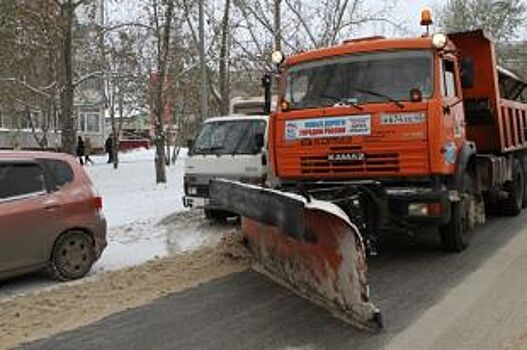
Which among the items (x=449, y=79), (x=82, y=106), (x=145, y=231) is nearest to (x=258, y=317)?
(x=449, y=79)

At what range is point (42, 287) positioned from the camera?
30.6ft

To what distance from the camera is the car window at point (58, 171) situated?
31.8ft

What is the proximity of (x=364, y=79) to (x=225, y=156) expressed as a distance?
458cm

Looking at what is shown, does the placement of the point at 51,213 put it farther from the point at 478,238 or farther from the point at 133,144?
the point at 133,144

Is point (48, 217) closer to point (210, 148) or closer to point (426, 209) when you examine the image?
point (426, 209)

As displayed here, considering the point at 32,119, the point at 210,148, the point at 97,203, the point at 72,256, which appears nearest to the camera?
the point at 72,256

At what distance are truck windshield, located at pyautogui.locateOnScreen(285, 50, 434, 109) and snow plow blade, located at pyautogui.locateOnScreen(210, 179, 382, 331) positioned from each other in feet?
5.96

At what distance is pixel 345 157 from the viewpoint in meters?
9.82

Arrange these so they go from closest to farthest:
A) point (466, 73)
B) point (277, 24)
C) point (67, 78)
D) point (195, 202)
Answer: point (466, 73) < point (195, 202) < point (67, 78) < point (277, 24)

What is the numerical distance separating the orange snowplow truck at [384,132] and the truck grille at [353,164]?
0.01 metres

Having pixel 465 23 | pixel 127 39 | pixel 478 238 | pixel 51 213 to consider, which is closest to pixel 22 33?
pixel 127 39

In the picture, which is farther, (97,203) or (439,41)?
(97,203)

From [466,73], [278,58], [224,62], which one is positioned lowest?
[466,73]

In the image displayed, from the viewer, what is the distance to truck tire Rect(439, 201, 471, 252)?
1003 centimetres
